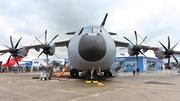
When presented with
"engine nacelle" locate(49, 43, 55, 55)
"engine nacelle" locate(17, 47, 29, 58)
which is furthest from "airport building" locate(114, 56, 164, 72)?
"engine nacelle" locate(17, 47, 29, 58)

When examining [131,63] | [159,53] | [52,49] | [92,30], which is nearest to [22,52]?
[52,49]

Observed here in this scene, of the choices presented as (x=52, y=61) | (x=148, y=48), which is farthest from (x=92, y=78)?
(x=52, y=61)

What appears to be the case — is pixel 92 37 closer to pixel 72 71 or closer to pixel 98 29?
pixel 98 29

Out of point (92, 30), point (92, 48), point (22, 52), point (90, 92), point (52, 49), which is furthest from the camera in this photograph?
point (22, 52)

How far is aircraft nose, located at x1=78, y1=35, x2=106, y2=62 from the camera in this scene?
27.9ft

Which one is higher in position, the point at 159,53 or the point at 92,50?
the point at 159,53

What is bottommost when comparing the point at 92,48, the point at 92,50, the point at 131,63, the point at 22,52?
the point at 131,63

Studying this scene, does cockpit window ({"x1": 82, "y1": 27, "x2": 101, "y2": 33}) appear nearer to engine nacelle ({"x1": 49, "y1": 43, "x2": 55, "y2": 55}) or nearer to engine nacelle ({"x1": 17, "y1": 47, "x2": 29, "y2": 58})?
engine nacelle ({"x1": 49, "y1": 43, "x2": 55, "y2": 55})

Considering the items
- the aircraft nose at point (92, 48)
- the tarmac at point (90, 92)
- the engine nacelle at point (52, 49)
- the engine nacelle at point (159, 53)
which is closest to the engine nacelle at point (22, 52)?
the engine nacelle at point (52, 49)

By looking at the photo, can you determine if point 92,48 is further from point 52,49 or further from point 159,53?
point 159,53

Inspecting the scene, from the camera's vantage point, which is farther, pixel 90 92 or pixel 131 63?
pixel 131 63

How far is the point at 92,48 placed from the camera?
8.45 metres

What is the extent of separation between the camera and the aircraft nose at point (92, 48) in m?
8.50

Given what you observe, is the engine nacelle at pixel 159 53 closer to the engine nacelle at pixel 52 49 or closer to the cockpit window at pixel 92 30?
the cockpit window at pixel 92 30
